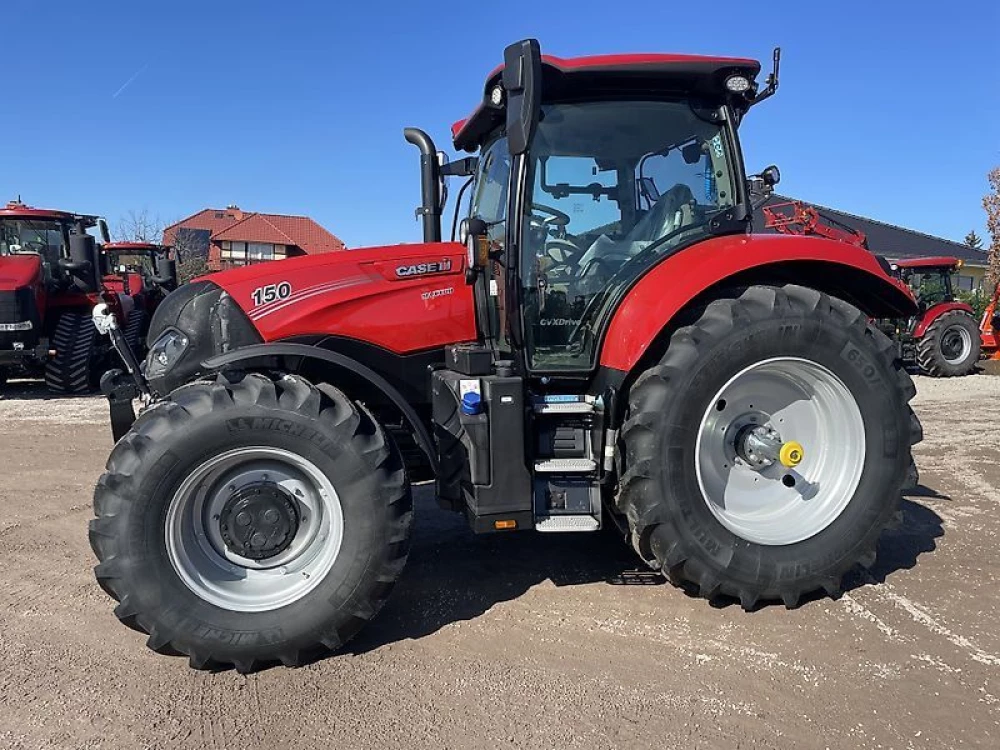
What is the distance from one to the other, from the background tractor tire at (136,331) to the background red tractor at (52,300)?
0.02 m

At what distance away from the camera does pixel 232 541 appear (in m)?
2.88

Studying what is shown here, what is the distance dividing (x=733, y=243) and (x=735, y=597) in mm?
1622

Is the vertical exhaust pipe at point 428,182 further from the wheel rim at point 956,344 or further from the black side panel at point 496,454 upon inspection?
the wheel rim at point 956,344

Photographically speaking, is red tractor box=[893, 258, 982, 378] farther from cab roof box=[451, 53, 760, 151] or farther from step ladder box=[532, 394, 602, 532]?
step ladder box=[532, 394, 602, 532]

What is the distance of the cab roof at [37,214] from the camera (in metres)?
11.2

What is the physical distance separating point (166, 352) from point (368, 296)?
3.21ft

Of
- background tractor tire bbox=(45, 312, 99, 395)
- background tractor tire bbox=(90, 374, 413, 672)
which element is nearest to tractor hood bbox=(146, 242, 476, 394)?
background tractor tire bbox=(90, 374, 413, 672)

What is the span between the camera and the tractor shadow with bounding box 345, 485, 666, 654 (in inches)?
124

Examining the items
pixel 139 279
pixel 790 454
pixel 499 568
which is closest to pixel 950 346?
pixel 790 454

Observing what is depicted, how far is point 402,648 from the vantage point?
2.92m

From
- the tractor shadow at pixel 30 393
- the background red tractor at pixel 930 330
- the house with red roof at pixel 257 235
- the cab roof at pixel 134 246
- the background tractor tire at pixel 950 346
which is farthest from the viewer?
the house with red roof at pixel 257 235

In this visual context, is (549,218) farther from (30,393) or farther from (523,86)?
(30,393)

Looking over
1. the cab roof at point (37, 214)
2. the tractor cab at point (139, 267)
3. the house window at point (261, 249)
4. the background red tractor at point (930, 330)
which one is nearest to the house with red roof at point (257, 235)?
the house window at point (261, 249)

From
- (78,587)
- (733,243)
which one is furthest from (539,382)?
(78,587)
